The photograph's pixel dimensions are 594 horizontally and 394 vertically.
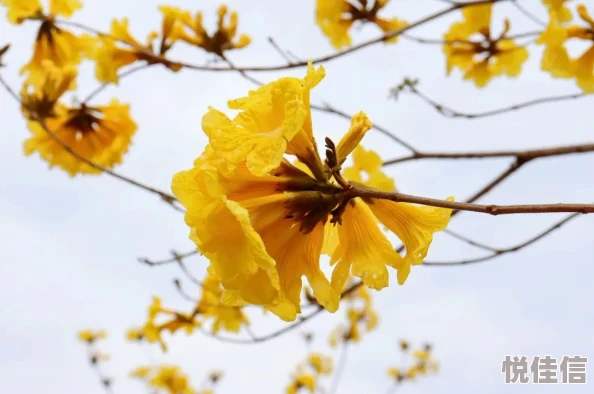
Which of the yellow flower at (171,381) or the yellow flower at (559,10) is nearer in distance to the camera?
the yellow flower at (559,10)

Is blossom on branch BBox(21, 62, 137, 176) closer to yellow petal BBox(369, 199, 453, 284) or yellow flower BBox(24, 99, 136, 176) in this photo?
yellow flower BBox(24, 99, 136, 176)

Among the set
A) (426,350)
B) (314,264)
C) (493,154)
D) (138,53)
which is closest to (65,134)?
(138,53)

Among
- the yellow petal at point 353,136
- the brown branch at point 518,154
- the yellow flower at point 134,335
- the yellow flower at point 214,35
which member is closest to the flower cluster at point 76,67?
the yellow flower at point 214,35

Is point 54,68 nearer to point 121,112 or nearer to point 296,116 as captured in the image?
point 121,112

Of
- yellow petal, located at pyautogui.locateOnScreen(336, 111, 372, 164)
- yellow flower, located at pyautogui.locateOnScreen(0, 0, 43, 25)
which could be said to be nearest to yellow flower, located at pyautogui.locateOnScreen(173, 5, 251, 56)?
yellow flower, located at pyautogui.locateOnScreen(0, 0, 43, 25)

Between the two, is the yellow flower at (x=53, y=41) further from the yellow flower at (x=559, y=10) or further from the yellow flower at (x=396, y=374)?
the yellow flower at (x=396, y=374)
